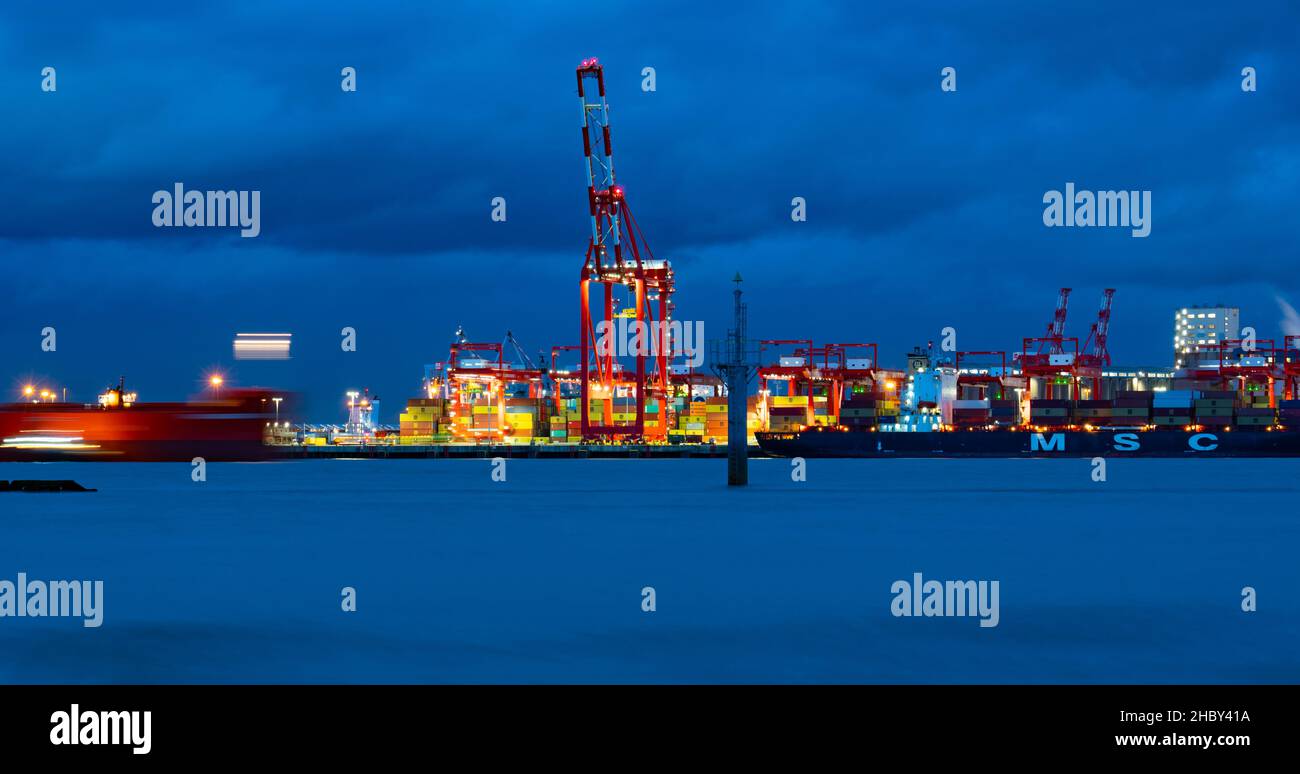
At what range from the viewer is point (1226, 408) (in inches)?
3856

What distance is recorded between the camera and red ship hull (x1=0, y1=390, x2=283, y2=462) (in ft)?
305

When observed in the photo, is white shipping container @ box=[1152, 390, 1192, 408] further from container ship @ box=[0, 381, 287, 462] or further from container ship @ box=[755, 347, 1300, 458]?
container ship @ box=[0, 381, 287, 462]

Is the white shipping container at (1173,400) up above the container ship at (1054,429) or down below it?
above

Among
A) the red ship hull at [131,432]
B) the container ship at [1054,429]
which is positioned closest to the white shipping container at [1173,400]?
the container ship at [1054,429]

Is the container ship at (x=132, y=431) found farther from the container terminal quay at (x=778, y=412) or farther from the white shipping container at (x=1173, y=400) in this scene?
the white shipping container at (x=1173, y=400)

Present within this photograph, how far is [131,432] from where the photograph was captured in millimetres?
92562

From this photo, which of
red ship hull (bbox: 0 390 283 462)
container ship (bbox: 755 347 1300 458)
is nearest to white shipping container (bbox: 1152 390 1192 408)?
container ship (bbox: 755 347 1300 458)

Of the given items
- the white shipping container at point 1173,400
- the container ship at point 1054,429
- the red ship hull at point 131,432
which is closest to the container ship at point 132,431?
the red ship hull at point 131,432

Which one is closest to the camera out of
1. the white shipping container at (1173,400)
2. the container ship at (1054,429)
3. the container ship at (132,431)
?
the container ship at (132,431)

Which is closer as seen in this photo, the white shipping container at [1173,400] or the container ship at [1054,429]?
the container ship at [1054,429]

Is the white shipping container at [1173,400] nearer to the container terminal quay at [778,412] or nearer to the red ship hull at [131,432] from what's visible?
the container terminal quay at [778,412]

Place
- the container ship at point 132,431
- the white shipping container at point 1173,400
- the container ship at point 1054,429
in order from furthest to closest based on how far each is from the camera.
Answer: the white shipping container at point 1173,400 → the container ship at point 1054,429 → the container ship at point 132,431

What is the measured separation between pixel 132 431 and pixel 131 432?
0.11m

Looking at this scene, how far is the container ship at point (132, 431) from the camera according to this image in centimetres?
9294
